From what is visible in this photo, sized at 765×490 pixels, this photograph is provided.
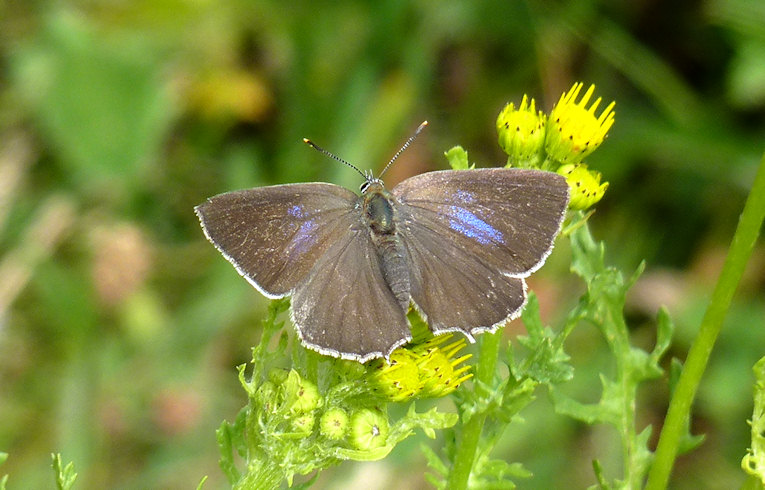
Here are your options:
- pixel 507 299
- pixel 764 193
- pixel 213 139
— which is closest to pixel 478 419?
pixel 507 299

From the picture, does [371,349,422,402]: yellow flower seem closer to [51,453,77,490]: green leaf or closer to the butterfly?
the butterfly

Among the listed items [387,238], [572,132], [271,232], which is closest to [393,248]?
[387,238]

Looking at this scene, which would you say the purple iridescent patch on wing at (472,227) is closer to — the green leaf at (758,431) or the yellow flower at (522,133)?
the yellow flower at (522,133)

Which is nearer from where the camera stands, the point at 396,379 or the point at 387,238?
the point at 396,379

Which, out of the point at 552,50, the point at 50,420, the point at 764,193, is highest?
the point at 764,193

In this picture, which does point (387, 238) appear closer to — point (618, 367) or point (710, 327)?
point (618, 367)

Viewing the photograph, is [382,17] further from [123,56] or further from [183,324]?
[183,324]
